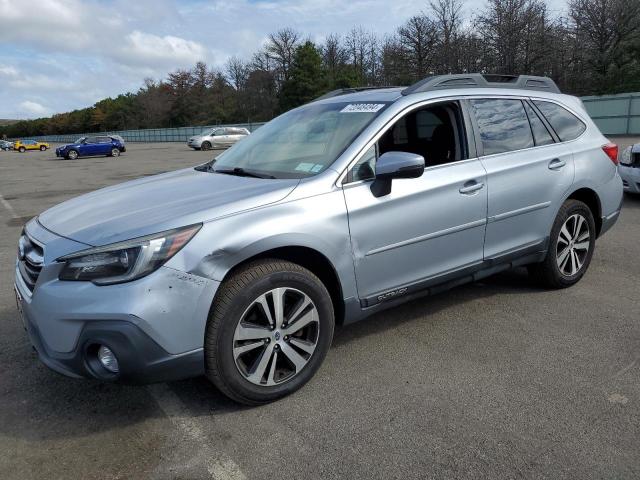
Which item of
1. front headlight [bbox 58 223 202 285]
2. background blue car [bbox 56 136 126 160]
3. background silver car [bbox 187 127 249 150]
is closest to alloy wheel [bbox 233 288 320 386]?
front headlight [bbox 58 223 202 285]

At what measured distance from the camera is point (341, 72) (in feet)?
224

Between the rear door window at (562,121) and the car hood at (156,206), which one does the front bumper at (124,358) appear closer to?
the car hood at (156,206)

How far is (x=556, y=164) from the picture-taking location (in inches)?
167

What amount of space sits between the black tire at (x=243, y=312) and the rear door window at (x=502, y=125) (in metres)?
1.80

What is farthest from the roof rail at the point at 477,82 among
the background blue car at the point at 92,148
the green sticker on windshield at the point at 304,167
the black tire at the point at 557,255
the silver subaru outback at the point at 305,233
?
the background blue car at the point at 92,148

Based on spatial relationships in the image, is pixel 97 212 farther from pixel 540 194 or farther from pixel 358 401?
pixel 540 194

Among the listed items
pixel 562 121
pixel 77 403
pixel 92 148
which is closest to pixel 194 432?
pixel 77 403

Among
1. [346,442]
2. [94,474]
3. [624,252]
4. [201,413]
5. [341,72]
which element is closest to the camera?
[94,474]

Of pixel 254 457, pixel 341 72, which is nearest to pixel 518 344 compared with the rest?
pixel 254 457

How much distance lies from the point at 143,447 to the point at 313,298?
1.14 meters

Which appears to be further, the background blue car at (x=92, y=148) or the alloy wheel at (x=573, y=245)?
the background blue car at (x=92, y=148)

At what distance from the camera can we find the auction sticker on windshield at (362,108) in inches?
140

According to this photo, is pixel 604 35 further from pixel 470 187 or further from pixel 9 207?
pixel 470 187

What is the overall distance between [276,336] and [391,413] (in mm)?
733
